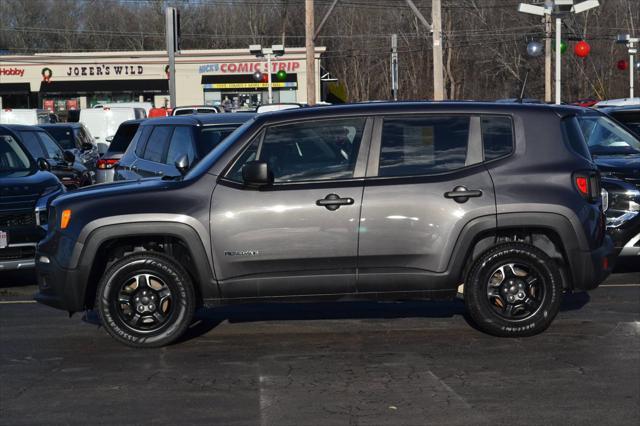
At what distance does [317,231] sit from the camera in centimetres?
795

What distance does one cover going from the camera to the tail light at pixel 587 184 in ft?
26.9

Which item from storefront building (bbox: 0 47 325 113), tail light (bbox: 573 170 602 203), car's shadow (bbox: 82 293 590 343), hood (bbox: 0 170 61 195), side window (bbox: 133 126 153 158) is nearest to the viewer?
tail light (bbox: 573 170 602 203)

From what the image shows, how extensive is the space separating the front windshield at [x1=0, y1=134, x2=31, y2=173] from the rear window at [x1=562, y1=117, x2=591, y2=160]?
7.63 metres

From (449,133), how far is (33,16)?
87.9 meters

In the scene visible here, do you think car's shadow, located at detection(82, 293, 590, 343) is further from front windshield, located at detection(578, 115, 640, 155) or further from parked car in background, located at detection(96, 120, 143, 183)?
parked car in background, located at detection(96, 120, 143, 183)

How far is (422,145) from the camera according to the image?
26.9 feet

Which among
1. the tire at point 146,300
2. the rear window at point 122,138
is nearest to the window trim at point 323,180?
the tire at point 146,300

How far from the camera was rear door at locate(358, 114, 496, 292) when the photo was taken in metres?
7.96

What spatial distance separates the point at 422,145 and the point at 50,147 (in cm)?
1308

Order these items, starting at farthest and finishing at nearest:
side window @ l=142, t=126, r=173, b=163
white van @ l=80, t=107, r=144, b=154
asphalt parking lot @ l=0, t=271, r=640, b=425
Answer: white van @ l=80, t=107, r=144, b=154
side window @ l=142, t=126, r=173, b=163
asphalt parking lot @ l=0, t=271, r=640, b=425

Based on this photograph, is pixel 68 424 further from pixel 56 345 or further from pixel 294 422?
pixel 56 345

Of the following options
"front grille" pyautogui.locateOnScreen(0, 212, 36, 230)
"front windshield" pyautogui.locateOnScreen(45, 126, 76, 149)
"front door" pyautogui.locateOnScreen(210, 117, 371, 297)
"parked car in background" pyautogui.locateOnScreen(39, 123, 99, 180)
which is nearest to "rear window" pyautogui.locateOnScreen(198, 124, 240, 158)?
"front grille" pyautogui.locateOnScreen(0, 212, 36, 230)

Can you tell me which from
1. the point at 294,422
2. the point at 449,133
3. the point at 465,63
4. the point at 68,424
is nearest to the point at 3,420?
the point at 68,424

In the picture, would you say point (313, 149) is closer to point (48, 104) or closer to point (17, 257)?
point (17, 257)
